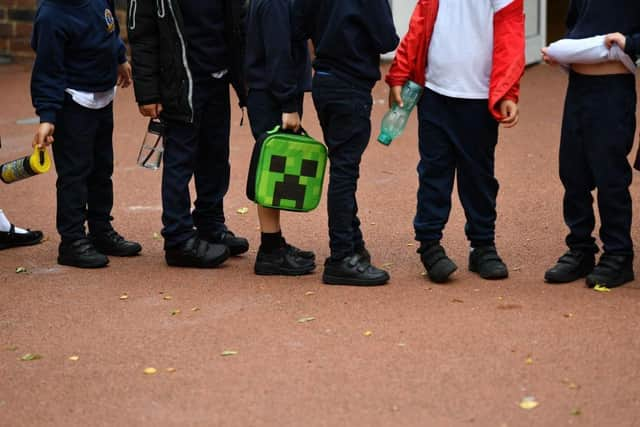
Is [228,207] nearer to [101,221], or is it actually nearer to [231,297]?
[101,221]

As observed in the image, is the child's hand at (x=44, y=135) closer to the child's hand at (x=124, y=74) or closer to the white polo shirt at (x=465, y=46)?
the child's hand at (x=124, y=74)

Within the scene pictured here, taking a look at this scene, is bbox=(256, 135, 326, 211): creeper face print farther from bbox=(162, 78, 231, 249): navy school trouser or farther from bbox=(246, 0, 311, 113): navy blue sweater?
bbox=(162, 78, 231, 249): navy school trouser

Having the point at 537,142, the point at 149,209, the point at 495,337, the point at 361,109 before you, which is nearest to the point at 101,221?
the point at 149,209

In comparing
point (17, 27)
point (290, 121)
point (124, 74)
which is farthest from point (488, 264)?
point (17, 27)

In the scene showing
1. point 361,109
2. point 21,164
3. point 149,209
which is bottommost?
point 149,209

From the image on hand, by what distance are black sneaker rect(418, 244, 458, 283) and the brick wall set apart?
361 inches

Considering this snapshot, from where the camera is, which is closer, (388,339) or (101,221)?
(388,339)

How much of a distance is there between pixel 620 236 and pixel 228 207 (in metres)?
2.82

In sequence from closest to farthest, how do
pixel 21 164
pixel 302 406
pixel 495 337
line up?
pixel 302 406, pixel 495 337, pixel 21 164

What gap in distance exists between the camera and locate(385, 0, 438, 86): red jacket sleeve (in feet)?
19.0

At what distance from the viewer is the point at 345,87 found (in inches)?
227

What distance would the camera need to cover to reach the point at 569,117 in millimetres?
5793

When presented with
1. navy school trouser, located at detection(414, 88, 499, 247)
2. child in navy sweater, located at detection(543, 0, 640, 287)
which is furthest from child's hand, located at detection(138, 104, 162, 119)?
child in navy sweater, located at detection(543, 0, 640, 287)

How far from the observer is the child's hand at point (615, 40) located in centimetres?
545
